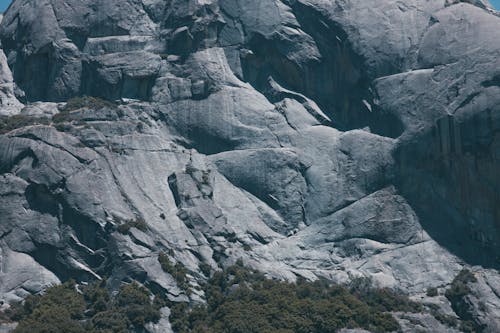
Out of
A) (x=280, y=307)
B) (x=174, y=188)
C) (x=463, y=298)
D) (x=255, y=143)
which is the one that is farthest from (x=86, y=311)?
(x=463, y=298)

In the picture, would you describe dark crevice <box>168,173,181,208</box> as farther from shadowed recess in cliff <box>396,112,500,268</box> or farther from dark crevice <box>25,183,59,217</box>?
shadowed recess in cliff <box>396,112,500,268</box>

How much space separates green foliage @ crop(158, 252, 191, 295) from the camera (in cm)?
7612

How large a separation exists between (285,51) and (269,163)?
8911 mm

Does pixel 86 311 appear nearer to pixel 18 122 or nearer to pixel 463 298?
pixel 18 122

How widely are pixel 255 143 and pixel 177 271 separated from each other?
12.9 meters

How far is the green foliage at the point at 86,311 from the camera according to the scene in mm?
→ 71062

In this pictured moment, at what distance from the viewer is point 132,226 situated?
78.4 metres

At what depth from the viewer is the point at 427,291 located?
78625 mm

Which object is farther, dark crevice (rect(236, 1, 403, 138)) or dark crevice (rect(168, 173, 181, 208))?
dark crevice (rect(236, 1, 403, 138))

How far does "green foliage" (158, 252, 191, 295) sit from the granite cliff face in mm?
680

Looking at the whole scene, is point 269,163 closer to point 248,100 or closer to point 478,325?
point 248,100

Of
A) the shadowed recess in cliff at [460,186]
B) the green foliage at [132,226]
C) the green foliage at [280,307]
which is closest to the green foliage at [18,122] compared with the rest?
the green foliage at [132,226]

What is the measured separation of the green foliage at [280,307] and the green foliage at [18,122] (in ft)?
54.3

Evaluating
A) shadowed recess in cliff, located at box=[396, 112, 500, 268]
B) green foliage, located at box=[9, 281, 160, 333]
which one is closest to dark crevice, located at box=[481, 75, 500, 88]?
shadowed recess in cliff, located at box=[396, 112, 500, 268]
